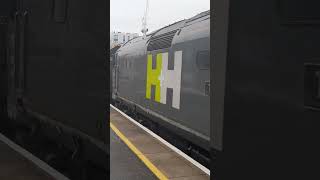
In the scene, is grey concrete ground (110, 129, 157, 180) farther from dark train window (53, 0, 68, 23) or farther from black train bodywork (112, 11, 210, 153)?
dark train window (53, 0, 68, 23)

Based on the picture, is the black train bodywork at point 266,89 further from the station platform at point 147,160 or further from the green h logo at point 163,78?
the green h logo at point 163,78

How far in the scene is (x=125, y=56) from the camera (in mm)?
14867

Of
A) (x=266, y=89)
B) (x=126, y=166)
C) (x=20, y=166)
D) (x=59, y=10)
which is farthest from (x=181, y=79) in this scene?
(x=266, y=89)

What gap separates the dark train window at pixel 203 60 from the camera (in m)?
6.34

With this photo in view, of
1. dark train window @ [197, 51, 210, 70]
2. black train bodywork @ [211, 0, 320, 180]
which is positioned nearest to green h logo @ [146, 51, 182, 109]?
dark train window @ [197, 51, 210, 70]

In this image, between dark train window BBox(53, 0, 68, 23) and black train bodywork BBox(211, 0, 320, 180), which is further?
dark train window BBox(53, 0, 68, 23)

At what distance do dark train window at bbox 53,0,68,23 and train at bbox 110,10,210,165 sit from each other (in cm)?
317

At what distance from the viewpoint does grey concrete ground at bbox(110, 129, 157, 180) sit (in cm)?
638

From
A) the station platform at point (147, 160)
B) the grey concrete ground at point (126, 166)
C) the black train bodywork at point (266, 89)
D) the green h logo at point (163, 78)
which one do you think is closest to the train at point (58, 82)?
the black train bodywork at point (266, 89)

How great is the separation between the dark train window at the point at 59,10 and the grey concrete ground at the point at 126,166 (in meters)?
3.44

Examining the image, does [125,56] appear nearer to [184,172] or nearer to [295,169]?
[184,172]

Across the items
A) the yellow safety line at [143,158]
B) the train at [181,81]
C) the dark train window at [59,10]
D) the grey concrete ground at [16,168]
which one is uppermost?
the dark train window at [59,10]

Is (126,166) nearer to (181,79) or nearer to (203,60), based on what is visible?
(181,79)

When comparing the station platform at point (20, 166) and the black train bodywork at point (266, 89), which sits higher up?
the black train bodywork at point (266, 89)
